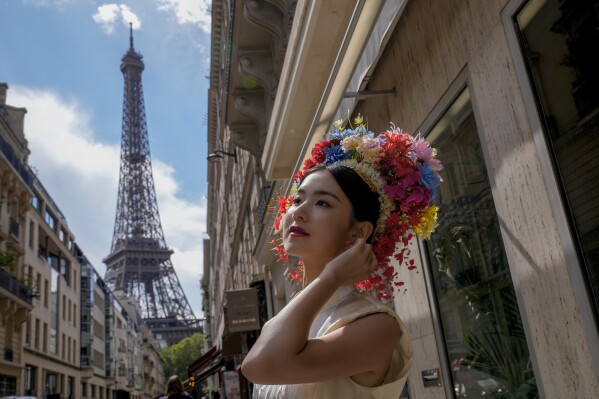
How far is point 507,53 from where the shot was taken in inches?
123

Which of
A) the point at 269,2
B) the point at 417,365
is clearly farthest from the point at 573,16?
the point at 269,2

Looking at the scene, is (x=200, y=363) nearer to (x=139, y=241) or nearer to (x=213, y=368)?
(x=213, y=368)

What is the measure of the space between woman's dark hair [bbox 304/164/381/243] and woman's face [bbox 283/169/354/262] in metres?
0.02

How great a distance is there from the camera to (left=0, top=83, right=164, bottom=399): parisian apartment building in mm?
33469

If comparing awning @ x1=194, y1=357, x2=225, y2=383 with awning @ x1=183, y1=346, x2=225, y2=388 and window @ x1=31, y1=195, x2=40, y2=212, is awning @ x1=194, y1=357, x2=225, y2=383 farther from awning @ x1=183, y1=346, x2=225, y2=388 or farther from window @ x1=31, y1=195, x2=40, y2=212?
window @ x1=31, y1=195, x2=40, y2=212

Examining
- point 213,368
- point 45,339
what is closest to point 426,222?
point 213,368

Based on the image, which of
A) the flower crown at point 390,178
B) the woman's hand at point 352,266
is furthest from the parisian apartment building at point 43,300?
the woman's hand at point 352,266

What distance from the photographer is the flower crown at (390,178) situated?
2066 millimetres

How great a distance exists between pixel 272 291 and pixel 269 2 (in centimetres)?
698

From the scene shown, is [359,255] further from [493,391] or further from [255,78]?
[255,78]

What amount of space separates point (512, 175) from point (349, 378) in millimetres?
1976

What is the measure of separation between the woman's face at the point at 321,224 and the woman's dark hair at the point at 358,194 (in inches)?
0.9

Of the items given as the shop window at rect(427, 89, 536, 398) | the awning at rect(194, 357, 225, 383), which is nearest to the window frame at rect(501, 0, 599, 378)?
the shop window at rect(427, 89, 536, 398)

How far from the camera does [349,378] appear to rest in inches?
62.9
